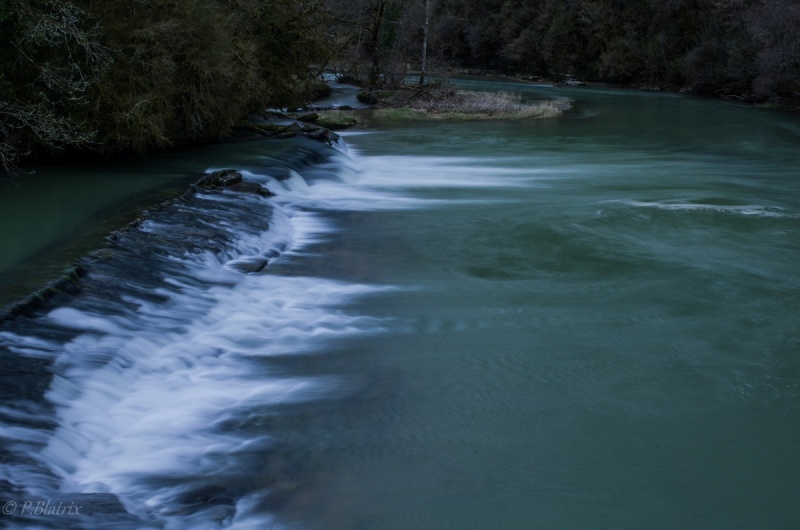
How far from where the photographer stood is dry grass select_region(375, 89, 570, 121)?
1184 inches

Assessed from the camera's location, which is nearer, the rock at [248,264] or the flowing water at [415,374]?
the flowing water at [415,374]

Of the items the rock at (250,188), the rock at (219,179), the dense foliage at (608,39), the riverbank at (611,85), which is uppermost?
the dense foliage at (608,39)

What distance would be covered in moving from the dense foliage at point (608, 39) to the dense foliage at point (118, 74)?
14.6 meters

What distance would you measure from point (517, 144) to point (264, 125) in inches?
271

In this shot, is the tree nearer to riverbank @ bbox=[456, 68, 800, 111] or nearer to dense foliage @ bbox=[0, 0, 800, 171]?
dense foliage @ bbox=[0, 0, 800, 171]

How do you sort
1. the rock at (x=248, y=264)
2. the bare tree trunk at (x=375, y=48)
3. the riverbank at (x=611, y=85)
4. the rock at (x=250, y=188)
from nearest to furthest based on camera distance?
1. the rock at (x=248, y=264)
2. the rock at (x=250, y=188)
3. the bare tree trunk at (x=375, y=48)
4. the riverbank at (x=611, y=85)

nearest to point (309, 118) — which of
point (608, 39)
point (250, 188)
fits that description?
point (250, 188)

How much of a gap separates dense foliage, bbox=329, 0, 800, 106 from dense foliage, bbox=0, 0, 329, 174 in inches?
575

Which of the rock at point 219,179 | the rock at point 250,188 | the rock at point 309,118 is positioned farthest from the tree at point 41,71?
the rock at point 309,118

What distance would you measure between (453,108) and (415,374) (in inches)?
1000

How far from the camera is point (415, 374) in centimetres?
724

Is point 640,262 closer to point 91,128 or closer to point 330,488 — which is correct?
point 330,488

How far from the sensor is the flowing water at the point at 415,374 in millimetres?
5285

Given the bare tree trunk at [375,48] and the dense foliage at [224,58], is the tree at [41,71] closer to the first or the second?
the dense foliage at [224,58]
